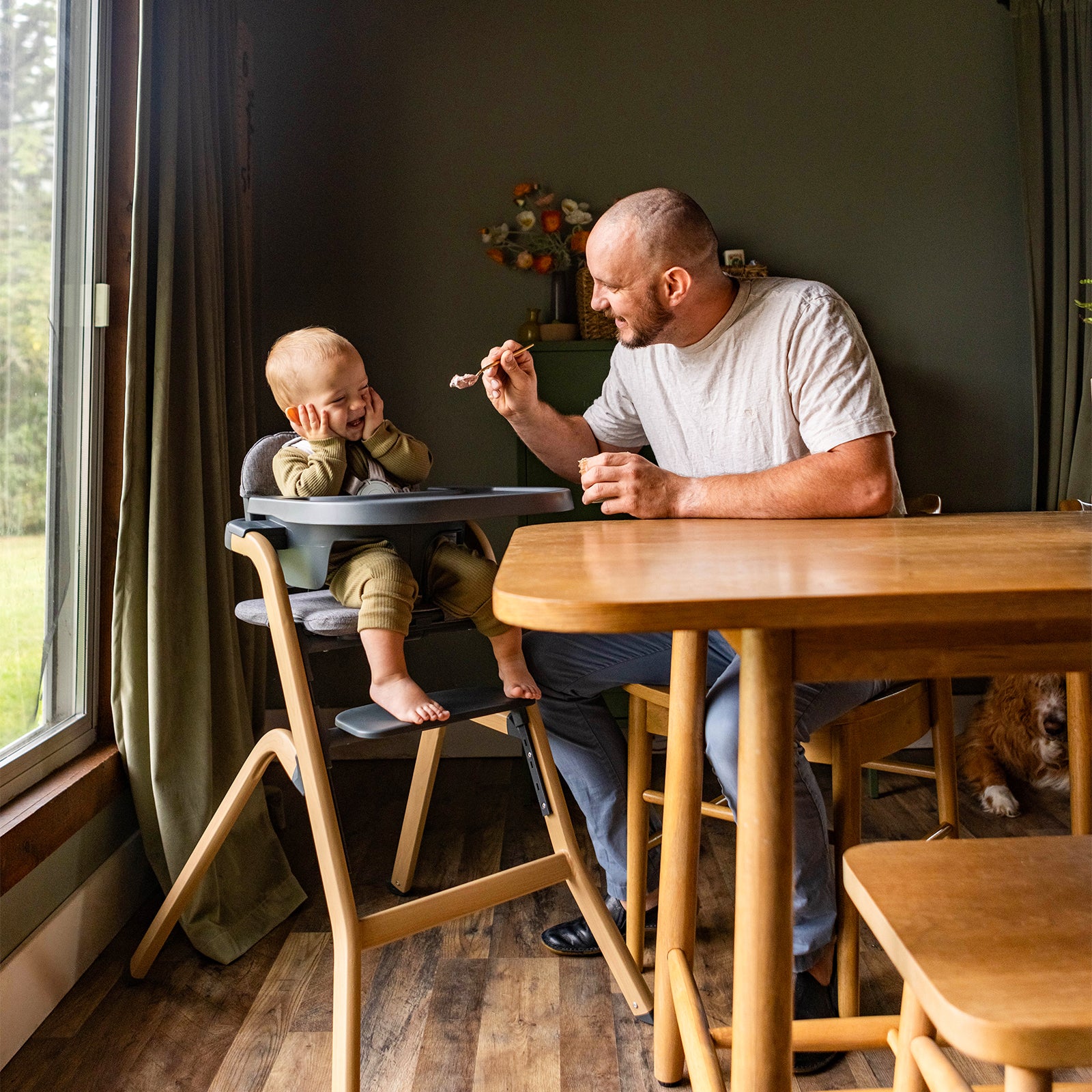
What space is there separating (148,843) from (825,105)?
9.40 feet

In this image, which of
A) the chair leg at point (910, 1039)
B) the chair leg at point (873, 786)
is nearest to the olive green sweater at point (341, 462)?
the chair leg at point (910, 1039)

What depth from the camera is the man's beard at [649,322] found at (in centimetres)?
180

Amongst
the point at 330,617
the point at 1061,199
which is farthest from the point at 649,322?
the point at 1061,199

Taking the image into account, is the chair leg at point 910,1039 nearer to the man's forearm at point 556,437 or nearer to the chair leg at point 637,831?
the chair leg at point 637,831

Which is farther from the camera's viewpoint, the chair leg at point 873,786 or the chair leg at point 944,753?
the chair leg at point 873,786

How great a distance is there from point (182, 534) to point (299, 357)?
21.8 inches

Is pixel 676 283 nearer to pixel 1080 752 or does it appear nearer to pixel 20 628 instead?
pixel 1080 752

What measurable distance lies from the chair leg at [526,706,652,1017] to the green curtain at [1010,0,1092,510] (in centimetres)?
219

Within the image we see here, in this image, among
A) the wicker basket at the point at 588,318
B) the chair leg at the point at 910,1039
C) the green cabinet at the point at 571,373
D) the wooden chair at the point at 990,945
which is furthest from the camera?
the wicker basket at the point at 588,318

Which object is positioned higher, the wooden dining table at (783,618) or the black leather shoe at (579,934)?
the wooden dining table at (783,618)

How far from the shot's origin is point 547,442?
2061 millimetres

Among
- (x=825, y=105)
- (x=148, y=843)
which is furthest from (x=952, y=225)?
(x=148, y=843)

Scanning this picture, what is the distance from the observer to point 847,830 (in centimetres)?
145

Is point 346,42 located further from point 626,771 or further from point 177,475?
point 626,771
